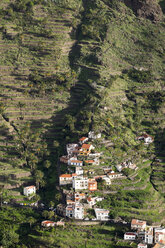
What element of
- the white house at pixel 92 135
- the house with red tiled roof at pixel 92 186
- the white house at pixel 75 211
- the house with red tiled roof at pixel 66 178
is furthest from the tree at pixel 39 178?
the white house at pixel 92 135

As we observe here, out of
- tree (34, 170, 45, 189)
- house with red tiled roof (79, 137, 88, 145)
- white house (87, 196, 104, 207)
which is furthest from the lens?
house with red tiled roof (79, 137, 88, 145)

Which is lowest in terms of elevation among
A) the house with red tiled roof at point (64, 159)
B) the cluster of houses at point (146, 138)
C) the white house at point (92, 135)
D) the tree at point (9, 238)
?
the tree at point (9, 238)

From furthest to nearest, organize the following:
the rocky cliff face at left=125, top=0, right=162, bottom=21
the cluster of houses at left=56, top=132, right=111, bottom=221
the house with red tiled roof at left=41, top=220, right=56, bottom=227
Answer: the rocky cliff face at left=125, top=0, right=162, bottom=21
the cluster of houses at left=56, top=132, right=111, bottom=221
the house with red tiled roof at left=41, top=220, right=56, bottom=227

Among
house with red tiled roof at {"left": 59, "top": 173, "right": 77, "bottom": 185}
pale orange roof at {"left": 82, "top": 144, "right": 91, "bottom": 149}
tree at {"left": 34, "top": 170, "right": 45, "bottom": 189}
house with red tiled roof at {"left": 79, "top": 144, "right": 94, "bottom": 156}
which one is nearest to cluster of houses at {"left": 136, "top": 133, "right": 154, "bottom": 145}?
pale orange roof at {"left": 82, "top": 144, "right": 91, "bottom": 149}

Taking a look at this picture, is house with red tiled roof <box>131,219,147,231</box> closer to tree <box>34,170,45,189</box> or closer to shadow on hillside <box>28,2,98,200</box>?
shadow on hillside <box>28,2,98,200</box>

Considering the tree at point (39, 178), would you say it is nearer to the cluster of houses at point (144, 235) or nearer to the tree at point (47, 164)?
the tree at point (47, 164)

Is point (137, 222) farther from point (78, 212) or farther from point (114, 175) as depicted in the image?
point (114, 175)

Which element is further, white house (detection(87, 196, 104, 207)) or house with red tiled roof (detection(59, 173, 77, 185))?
house with red tiled roof (detection(59, 173, 77, 185))

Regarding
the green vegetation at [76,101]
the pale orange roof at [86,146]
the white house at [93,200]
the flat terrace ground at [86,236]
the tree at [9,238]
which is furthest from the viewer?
the pale orange roof at [86,146]
